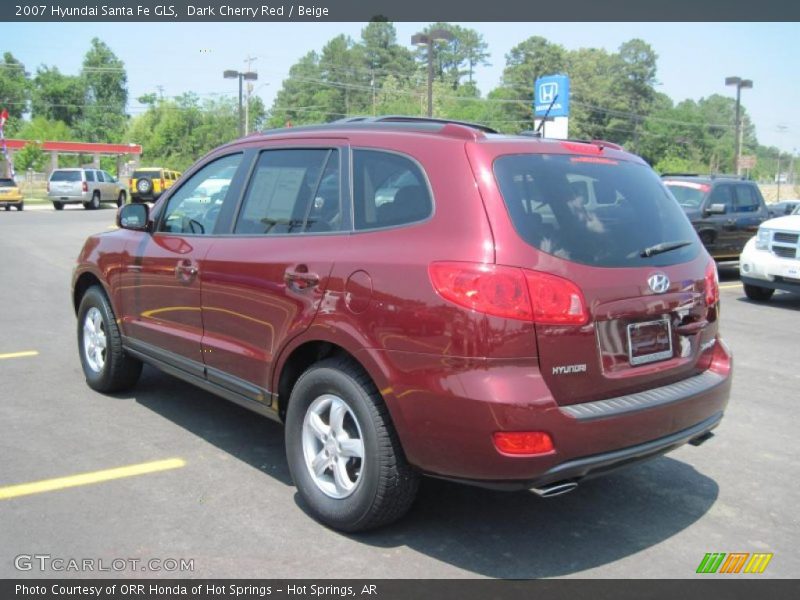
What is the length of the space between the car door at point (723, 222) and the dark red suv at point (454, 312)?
10470 millimetres

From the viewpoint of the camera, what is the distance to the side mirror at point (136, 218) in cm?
522

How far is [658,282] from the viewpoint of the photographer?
11.5 feet

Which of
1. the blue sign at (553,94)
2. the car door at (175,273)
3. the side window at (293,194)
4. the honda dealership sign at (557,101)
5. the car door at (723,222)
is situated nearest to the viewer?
the side window at (293,194)

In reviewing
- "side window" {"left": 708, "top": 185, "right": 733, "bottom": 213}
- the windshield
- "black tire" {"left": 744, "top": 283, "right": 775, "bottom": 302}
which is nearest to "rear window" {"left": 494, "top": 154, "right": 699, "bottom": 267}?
"black tire" {"left": 744, "top": 283, "right": 775, "bottom": 302}

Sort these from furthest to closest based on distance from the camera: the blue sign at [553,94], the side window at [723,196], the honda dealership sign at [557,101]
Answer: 1. the blue sign at [553,94]
2. the honda dealership sign at [557,101]
3. the side window at [723,196]

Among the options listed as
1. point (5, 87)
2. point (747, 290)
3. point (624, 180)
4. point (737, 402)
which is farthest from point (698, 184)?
point (5, 87)

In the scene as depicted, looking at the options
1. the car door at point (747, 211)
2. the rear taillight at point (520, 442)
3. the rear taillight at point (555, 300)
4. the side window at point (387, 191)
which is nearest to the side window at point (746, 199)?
the car door at point (747, 211)

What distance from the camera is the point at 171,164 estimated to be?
79.0m

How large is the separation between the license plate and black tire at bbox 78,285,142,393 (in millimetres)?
3759

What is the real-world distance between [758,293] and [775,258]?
927 millimetres

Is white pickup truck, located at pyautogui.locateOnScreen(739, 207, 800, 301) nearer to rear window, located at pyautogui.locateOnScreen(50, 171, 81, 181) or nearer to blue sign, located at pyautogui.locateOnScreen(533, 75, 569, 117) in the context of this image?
blue sign, located at pyautogui.locateOnScreen(533, 75, 569, 117)

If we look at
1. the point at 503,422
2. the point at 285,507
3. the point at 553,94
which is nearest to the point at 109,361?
the point at 285,507

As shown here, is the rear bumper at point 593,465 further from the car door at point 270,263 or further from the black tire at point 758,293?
the black tire at point 758,293

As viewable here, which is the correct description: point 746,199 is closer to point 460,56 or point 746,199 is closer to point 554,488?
point 554,488
